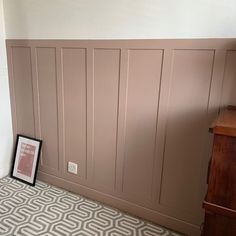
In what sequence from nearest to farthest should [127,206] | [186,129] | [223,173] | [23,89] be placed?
[223,173] < [186,129] < [127,206] < [23,89]

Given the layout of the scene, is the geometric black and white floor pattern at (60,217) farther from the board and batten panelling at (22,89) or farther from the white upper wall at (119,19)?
the white upper wall at (119,19)

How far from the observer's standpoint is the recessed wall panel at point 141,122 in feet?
5.45

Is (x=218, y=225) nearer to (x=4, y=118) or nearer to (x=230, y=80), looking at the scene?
(x=230, y=80)

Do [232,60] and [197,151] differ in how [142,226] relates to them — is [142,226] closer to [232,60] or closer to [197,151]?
[197,151]

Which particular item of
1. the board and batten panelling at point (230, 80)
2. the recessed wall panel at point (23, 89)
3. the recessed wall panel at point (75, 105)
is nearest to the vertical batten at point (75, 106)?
the recessed wall panel at point (75, 105)

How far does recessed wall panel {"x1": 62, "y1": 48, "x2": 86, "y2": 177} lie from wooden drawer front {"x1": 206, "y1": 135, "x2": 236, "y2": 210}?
1.25m

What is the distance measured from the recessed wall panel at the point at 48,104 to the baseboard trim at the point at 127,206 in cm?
15

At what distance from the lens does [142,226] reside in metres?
1.83

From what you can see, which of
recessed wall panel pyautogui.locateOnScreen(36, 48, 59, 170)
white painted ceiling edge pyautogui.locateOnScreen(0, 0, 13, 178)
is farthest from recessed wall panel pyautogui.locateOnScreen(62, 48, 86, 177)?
white painted ceiling edge pyautogui.locateOnScreen(0, 0, 13, 178)

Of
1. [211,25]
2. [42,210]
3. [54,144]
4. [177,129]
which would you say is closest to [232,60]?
[211,25]

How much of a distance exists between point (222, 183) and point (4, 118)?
2156 millimetres

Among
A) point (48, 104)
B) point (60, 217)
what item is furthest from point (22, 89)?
point (60, 217)

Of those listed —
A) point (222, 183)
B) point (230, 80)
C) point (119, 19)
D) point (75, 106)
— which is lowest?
point (222, 183)

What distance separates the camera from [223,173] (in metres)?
1.01
